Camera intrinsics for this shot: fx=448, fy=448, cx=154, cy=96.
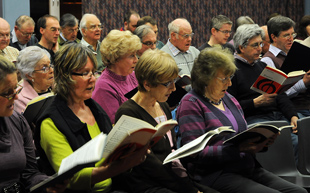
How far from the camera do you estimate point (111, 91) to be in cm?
328

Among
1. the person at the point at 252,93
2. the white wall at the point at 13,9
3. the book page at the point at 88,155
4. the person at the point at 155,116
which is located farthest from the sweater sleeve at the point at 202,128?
the white wall at the point at 13,9

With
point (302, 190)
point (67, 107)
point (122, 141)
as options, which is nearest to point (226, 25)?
point (302, 190)

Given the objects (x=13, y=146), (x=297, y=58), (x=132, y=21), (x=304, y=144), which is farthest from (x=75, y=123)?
(x=132, y=21)

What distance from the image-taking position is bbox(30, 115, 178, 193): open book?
1654mm

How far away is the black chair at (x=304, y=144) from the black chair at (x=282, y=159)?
0.05 metres

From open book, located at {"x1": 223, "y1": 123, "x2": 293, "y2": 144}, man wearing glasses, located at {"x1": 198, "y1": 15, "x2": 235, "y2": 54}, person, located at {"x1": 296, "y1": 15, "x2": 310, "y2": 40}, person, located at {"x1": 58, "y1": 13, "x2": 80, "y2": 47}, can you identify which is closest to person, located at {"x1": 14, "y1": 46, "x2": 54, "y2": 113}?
open book, located at {"x1": 223, "y1": 123, "x2": 293, "y2": 144}

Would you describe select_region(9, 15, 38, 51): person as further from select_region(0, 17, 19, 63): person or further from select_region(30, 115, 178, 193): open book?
select_region(30, 115, 178, 193): open book

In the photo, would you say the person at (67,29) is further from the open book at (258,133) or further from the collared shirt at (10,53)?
the open book at (258,133)

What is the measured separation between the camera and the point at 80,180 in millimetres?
2102

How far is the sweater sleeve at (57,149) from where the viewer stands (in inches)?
82.7

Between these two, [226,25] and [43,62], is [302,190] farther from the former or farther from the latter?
[226,25]

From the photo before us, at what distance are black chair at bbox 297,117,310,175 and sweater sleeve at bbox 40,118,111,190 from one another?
73.3 inches

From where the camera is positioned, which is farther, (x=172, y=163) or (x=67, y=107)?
(x=172, y=163)

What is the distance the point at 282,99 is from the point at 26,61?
231 centimetres
